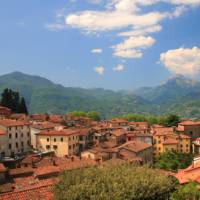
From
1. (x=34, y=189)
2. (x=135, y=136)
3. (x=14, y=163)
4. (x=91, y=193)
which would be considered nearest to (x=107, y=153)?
(x=14, y=163)

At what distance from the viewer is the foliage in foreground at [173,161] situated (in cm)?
6633

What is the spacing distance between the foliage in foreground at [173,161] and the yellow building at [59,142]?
1786 cm

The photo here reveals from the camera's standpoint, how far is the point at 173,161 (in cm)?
7075

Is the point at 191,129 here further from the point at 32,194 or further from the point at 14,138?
the point at 32,194

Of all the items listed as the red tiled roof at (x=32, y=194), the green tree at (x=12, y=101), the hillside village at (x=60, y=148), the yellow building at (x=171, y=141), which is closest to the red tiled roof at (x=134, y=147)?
the hillside village at (x=60, y=148)

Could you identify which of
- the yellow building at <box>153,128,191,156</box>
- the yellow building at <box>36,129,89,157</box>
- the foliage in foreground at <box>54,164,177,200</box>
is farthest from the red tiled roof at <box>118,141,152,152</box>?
the foliage in foreground at <box>54,164,177,200</box>

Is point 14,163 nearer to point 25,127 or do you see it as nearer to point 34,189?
point 25,127

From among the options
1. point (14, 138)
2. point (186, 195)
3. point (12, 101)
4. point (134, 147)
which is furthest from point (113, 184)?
point (12, 101)

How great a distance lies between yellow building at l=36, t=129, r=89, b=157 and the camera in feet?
203

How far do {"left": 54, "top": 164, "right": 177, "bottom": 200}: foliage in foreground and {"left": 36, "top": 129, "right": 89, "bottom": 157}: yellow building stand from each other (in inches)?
1685

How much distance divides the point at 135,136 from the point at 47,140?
26961 millimetres

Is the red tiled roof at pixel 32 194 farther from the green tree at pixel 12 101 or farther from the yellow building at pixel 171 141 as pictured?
the green tree at pixel 12 101

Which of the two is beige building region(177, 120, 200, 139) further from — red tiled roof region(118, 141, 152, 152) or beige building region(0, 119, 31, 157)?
beige building region(0, 119, 31, 157)

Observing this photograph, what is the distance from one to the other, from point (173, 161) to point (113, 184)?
56541 millimetres
